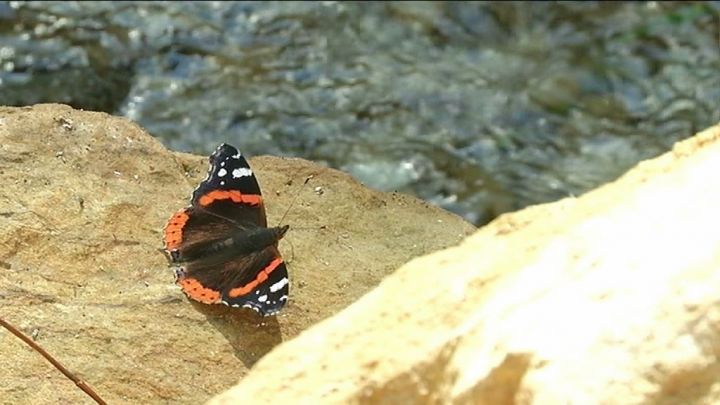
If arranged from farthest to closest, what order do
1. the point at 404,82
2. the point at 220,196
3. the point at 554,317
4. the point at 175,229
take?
the point at 404,82 → the point at 220,196 → the point at 175,229 → the point at 554,317

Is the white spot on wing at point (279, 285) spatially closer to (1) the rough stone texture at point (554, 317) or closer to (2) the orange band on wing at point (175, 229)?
(2) the orange band on wing at point (175, 229)

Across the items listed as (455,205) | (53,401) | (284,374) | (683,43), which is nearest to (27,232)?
(53,401)

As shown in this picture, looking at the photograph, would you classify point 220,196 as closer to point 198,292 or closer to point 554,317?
point 198,292

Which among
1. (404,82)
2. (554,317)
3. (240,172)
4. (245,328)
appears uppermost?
(554,317)

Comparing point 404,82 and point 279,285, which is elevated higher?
point 279,285

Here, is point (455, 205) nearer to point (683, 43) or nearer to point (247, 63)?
point (247, 63)

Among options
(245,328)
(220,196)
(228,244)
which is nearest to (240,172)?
(220,196)
